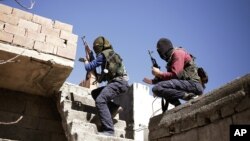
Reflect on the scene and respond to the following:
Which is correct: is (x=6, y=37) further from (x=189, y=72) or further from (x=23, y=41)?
(x=189, y=72)

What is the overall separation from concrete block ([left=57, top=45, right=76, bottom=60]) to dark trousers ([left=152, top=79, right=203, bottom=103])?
2069 mm

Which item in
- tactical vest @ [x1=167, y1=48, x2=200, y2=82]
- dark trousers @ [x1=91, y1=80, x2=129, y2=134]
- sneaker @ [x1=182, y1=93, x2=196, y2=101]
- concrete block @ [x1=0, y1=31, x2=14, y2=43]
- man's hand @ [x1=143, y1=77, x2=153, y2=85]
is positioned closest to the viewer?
sneaker @ [x1=182, y1=93, x2=196, y2=101]

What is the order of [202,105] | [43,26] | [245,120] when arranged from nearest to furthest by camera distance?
[245,120] < [202,105] < [43,26]

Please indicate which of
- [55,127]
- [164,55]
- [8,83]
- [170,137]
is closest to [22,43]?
[8,83]

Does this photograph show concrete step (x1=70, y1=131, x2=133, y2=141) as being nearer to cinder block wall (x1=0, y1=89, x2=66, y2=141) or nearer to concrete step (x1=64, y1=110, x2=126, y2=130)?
concrete step (x1=64, y1=110, x2=126, y2=130)

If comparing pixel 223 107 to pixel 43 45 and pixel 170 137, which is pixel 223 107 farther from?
pixel 43 45

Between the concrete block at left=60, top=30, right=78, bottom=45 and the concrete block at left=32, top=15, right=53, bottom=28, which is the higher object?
the concrete block at left=32, top=15, right=53, bottom=28

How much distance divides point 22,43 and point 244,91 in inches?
153

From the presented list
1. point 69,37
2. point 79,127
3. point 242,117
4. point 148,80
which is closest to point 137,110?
point 148,80

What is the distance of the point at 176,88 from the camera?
3.80 metres

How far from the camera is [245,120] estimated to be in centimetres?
247

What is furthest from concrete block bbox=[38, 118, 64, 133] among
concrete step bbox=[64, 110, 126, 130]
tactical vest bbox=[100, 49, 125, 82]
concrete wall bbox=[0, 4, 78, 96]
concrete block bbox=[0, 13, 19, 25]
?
concrete block bbox=[0, 13, 19, 25]

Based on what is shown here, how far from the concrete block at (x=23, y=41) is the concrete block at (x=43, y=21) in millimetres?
474

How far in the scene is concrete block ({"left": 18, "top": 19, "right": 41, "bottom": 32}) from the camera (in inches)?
197
